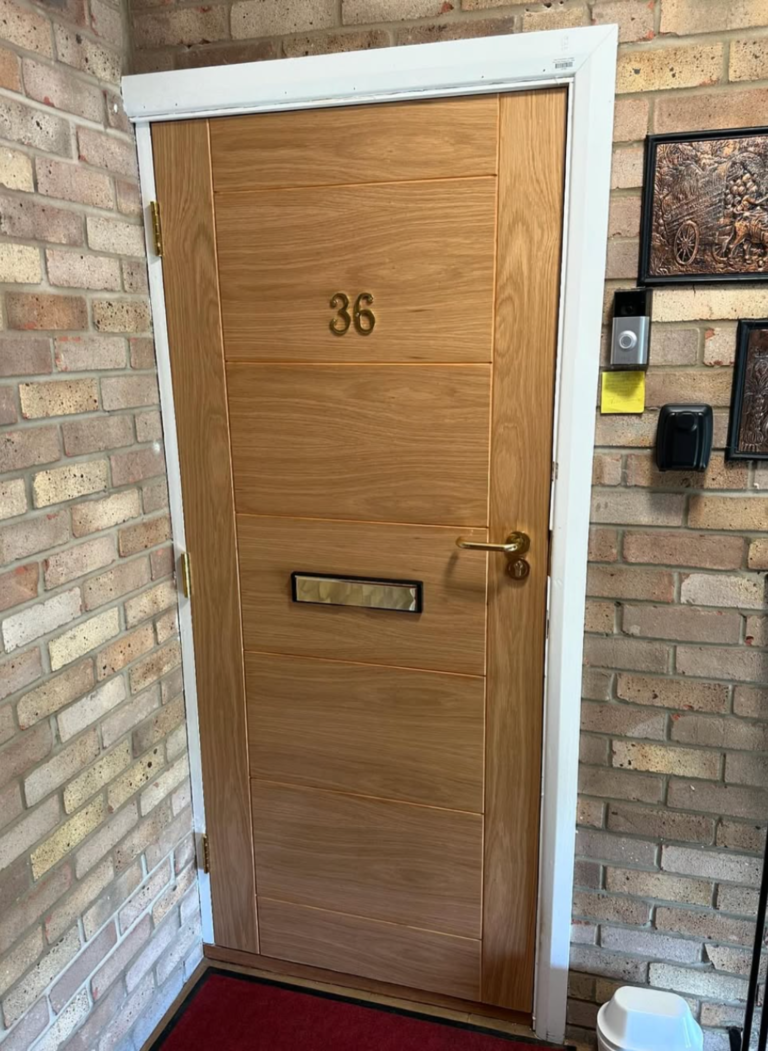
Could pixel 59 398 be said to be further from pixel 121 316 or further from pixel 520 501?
pixel 520 501

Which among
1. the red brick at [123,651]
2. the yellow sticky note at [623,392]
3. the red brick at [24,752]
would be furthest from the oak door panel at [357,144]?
the red brick at [24,752]

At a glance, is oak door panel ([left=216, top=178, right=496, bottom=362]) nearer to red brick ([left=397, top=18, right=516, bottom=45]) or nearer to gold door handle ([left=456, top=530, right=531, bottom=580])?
red brick ([left=397, top=18, right=516, bottom=45])

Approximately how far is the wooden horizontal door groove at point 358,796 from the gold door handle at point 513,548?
0.58 meters

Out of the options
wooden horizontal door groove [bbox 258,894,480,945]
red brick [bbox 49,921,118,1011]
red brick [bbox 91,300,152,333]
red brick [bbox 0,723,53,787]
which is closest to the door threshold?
wooden horizontal door groove [bbox 258,894,480,945]

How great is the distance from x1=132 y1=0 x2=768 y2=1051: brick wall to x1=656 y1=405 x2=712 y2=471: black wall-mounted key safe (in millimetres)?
37

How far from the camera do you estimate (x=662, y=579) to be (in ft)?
4.92

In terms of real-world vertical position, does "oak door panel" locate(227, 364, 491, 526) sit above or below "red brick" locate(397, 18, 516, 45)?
below

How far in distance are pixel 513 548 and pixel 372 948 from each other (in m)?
1.11

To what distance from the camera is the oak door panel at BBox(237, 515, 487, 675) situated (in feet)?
Answer: 5.36

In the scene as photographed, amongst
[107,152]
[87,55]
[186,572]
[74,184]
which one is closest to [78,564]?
[186,572]

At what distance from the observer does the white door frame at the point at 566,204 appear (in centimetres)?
136

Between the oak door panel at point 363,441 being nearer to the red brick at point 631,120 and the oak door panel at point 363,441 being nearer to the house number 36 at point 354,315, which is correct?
the house number 36 at point 354,315

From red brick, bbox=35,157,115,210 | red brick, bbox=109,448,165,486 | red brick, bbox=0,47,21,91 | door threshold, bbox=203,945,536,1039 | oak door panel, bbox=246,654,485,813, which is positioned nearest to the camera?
red brick, bbox=0,47,21,91

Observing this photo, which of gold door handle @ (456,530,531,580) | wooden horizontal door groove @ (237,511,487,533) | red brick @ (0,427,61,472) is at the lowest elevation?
gold door handle @ (456,530,531,580)
